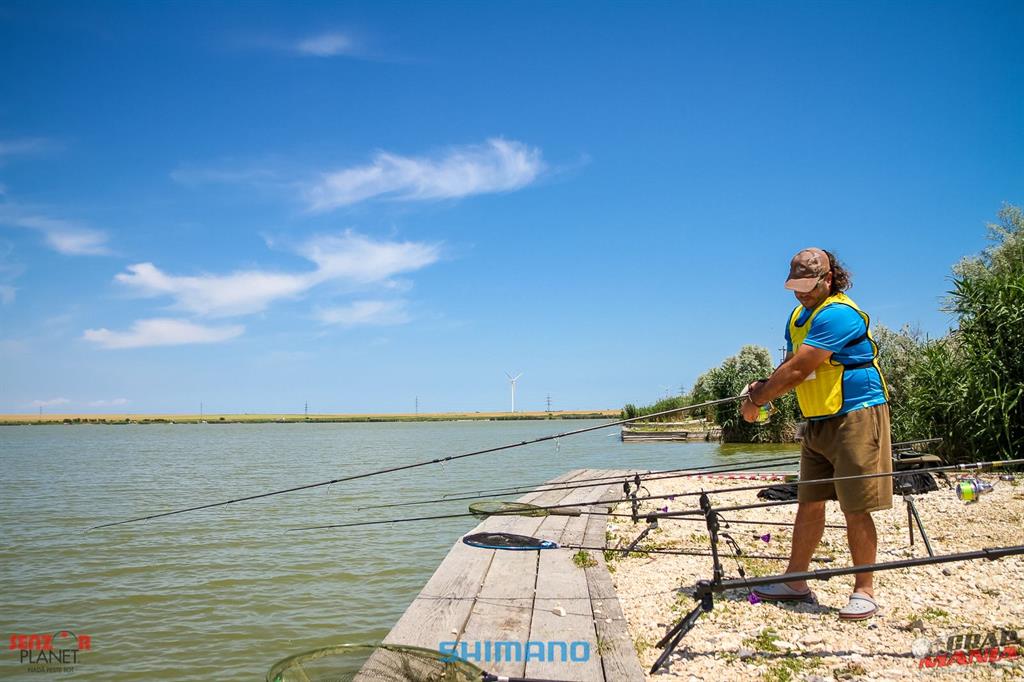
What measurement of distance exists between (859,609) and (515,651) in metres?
2.03

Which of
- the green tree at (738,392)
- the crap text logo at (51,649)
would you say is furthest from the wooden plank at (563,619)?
the green tree at (738,392)

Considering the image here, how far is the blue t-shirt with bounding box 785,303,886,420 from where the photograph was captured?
13.5 ft

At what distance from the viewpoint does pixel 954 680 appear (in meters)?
3.27

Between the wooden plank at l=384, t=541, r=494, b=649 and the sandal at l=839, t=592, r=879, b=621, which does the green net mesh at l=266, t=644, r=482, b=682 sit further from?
the sandal at l=839, t=592, r=879, b=621

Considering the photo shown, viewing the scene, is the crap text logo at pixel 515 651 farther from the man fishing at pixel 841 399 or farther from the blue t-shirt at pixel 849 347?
the blue t-shirt at pixel 849 347

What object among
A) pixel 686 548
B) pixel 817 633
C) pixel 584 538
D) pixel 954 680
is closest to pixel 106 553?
pixel 584 538

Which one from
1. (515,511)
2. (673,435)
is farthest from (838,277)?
(673,435)

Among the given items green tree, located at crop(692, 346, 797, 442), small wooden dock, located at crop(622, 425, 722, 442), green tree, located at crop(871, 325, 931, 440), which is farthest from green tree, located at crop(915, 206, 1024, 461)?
small wooden dock, located at crop(622, 425, 722, 442)

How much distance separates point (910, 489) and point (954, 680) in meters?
2.55

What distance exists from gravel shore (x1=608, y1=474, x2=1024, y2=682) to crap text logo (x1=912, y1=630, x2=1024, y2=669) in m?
0.01

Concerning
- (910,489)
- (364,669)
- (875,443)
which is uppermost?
(875,443)

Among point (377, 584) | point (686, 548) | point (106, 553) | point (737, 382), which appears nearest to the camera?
point (686, 548)

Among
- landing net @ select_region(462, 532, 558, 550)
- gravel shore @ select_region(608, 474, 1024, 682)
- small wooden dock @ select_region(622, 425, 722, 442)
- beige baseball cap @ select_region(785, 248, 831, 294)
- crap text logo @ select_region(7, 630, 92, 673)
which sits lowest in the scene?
crap text logo @ select_region(7, 630, 92, 673)

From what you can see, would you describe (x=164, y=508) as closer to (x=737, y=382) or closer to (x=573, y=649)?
(x=573, y=649)
